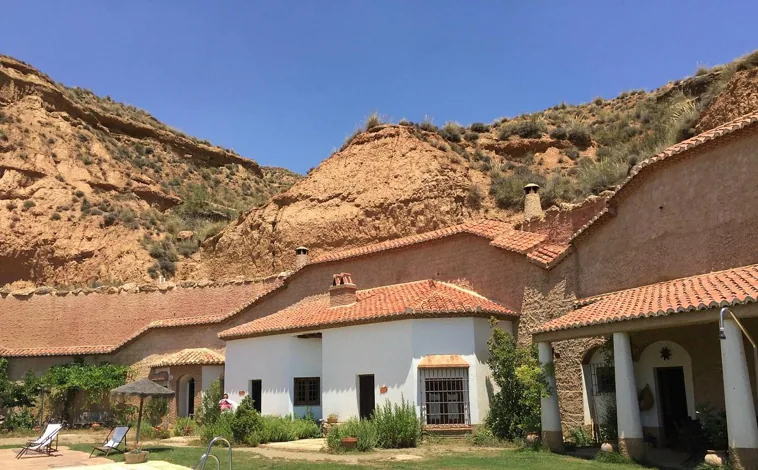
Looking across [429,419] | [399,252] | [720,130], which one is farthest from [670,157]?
[399,252]

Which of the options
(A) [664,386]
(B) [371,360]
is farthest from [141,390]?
(A) [664,386]

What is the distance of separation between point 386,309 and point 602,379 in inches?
261

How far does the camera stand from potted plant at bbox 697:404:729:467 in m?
10.9

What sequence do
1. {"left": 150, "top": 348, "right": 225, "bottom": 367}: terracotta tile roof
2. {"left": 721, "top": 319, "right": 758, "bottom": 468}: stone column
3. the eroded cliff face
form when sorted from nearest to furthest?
{"left": 721, "top": 319, "right": 758, "bottom": 468}: stone column
{"left": 150, "top": 348, "right": 225, "bottom": 367}: terracotta tile roof
the eroded cliff face

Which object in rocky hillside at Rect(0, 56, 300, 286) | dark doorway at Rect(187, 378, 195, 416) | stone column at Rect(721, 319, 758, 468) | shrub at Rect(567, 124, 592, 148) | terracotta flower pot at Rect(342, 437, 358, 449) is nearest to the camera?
stone column at Rect(721, 319, 758, 468)

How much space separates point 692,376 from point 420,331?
23.8ft

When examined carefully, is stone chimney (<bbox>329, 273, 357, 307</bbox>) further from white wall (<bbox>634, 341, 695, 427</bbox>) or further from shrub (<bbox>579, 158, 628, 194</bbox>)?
shrub (<bbox>579, 158, 628, 194</bbox>)

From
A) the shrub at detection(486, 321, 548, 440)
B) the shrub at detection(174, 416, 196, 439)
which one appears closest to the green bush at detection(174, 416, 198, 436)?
the shrub at detection(174, 416, 196, 439)

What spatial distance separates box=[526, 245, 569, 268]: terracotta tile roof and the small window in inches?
354

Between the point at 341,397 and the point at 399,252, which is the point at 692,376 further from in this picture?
the point at 399,252

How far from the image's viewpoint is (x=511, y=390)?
16.8 meters

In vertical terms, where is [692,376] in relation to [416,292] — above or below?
below

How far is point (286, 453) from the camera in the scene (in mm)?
15672

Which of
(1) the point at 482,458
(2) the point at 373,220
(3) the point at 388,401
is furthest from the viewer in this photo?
(2) the point at 373,220
